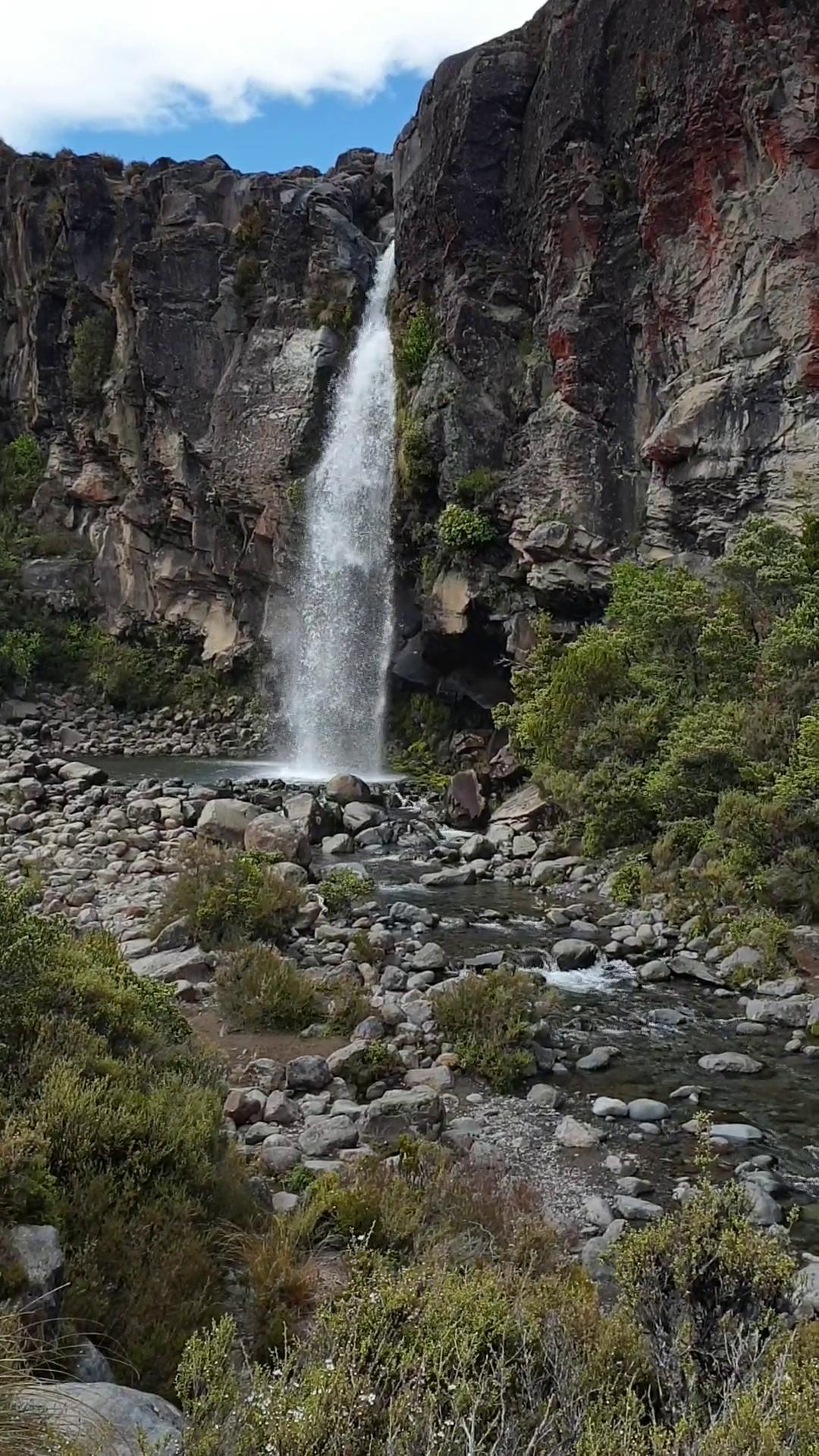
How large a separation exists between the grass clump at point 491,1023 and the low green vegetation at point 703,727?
4169 millimetres

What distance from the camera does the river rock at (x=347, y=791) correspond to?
19.0 metres

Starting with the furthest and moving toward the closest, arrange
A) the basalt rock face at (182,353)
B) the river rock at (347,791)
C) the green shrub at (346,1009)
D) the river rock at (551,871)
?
the basalt rock face at (182,353), the river rock at (347,791), the river rock at (551,871), the green shrub at (346,1009)

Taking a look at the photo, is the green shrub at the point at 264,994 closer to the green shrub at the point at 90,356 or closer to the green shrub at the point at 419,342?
the green shrub at the point at 419,342

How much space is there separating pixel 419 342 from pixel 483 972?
66.3 feet

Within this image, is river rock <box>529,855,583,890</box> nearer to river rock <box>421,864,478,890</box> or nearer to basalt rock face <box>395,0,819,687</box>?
river rock <box>421,864,478,890</box>

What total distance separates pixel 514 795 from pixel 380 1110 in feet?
40.2

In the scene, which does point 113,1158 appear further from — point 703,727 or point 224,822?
point 224,822

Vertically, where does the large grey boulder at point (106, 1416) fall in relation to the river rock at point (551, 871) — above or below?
above

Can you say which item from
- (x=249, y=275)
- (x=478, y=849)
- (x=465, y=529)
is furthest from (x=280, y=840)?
(x=249, y=275)

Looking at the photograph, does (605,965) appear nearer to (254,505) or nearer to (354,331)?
(254,505)

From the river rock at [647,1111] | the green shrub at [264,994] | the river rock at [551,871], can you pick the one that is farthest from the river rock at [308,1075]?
the river rock at [551,871]

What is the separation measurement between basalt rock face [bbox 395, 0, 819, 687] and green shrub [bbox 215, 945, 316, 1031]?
12803 mm

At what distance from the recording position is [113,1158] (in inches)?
158

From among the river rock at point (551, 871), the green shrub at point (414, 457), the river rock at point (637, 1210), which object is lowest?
the river rock at point (551, 871)
